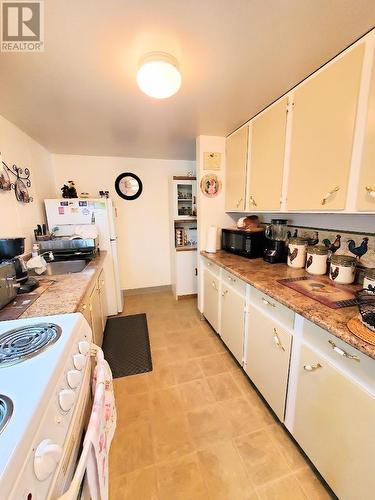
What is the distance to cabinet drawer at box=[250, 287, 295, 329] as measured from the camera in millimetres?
1151

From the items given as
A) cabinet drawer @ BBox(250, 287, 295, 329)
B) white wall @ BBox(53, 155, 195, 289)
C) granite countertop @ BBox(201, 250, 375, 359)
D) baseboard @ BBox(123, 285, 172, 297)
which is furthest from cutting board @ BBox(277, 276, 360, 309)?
baseboard @ BBox(123, 285, 172, 297)

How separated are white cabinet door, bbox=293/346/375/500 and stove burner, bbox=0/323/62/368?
1.14m

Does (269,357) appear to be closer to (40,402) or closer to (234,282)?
(234,282)

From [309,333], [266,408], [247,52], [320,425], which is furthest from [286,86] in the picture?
[266,408]

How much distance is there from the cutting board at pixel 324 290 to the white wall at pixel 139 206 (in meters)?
2.37

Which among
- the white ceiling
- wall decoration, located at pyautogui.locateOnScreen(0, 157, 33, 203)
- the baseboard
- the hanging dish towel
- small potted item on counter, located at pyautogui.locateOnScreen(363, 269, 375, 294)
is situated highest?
the white ceiling

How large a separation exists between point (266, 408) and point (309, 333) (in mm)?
819

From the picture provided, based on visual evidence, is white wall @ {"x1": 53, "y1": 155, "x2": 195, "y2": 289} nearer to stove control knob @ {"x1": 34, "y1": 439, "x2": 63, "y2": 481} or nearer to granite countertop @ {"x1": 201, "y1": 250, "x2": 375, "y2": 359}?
granite countertop @ {"x1": 201, "y1": 250, "x2": 375, "y2": 359}

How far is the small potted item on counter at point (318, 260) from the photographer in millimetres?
1465

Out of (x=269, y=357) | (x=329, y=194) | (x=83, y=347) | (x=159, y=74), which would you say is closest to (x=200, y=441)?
(x=269, y=357)

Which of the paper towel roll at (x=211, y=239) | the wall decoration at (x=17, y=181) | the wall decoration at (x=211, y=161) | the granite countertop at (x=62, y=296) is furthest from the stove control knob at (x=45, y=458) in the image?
the wall decoration at (x=211, y=161)

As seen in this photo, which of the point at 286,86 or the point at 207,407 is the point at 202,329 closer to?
the point at 207,407

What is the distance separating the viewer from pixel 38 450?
0.44 metres

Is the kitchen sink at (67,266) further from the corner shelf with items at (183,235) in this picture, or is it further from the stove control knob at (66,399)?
the stove control knob at (66,399)
